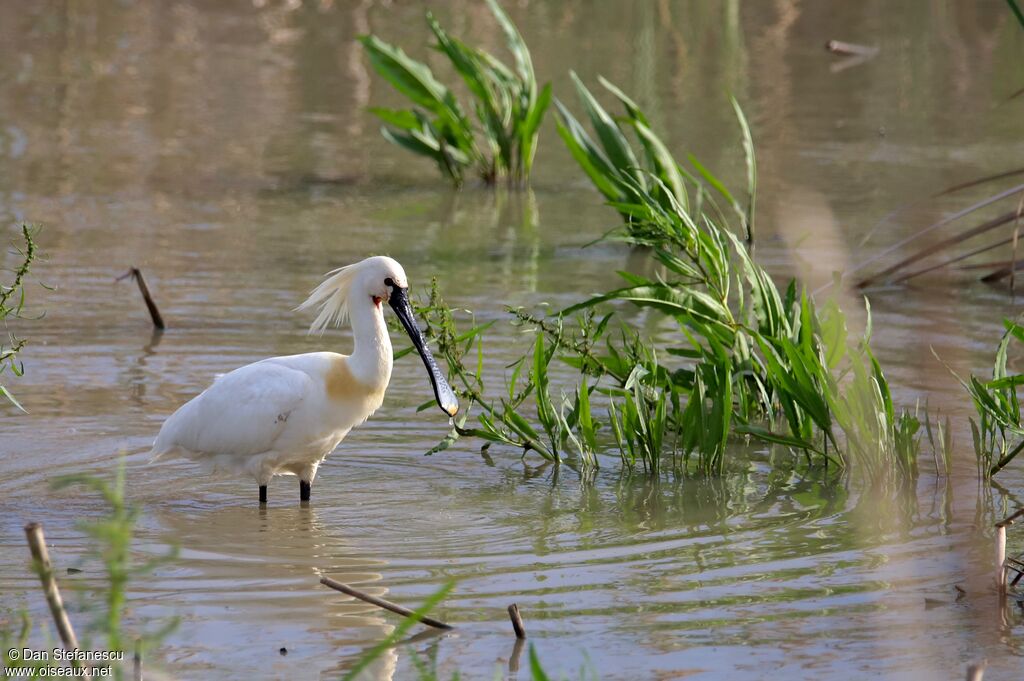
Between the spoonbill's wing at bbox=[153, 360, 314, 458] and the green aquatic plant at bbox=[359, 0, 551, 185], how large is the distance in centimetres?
555

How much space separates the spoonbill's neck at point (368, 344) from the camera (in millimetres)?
6410

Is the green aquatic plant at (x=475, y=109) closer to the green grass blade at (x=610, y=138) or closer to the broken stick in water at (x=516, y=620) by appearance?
the green grass blade at (x=610, y=138)

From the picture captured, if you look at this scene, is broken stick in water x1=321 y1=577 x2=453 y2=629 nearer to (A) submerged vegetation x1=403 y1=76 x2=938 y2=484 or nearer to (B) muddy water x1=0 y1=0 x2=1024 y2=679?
(B) muddy water x1=0 y1=0 x2=1024 y2=679

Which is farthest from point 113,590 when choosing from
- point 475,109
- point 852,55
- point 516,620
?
point 852,55

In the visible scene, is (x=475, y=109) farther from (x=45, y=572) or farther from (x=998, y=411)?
(x=45, y=572)

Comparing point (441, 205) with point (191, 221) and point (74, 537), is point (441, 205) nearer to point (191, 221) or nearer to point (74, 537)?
point (191, 221)

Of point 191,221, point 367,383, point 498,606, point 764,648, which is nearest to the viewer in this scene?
point 764,648

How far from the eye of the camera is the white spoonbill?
6.38 meters

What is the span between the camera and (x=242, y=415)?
→ 640 cm

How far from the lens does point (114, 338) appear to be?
27.9ft

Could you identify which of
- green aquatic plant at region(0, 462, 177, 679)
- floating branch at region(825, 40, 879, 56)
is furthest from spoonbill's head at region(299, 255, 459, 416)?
floating branch at region(825, 40, 879, 56)

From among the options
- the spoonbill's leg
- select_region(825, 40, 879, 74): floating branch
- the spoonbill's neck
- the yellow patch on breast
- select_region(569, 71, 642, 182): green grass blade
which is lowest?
the spoonbill's leg

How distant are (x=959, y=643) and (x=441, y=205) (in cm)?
811

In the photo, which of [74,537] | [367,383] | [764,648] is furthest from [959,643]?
→ [74,537]
